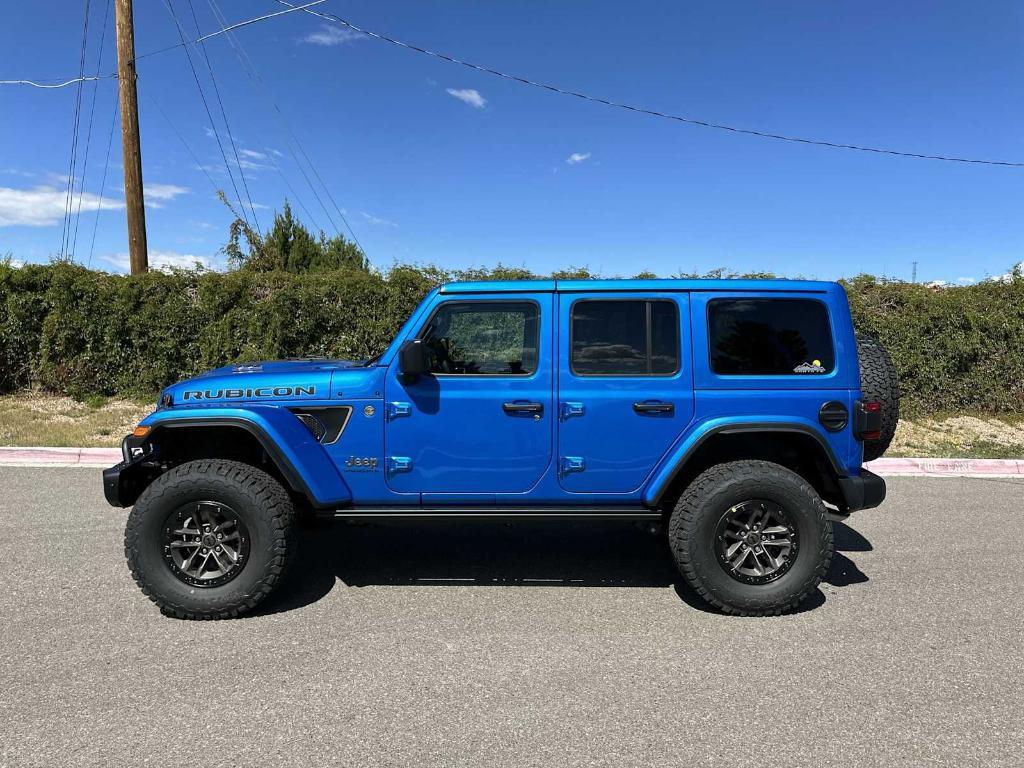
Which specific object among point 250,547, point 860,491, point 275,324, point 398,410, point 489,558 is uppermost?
point 275,324

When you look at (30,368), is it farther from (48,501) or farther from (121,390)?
(48,501)

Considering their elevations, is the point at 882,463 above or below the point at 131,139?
below

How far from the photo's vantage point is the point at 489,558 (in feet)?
14.3

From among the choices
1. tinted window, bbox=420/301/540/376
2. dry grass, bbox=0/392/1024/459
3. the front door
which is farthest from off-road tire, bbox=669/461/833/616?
dry grass, bbox=0/392/1024/459

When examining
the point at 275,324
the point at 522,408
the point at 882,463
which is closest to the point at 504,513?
the point at 522,408

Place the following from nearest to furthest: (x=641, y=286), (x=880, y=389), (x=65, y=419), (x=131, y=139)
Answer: (x=641, y=286), (x=880, y=389), (x=65, y=419), (x=131, y=139)

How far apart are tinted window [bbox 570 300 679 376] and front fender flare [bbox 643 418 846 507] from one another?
393 mm

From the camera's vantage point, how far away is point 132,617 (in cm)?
344

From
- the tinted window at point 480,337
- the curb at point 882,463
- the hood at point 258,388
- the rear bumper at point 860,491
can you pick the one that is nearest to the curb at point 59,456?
the curb at point 882,463

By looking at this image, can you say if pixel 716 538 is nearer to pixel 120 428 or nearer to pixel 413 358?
pixel 413 358

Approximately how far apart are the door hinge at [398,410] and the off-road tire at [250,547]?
0.77 metres

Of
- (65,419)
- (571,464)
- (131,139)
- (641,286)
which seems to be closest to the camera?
(571,464)

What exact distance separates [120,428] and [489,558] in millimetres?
6997

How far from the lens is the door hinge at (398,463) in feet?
11.8
